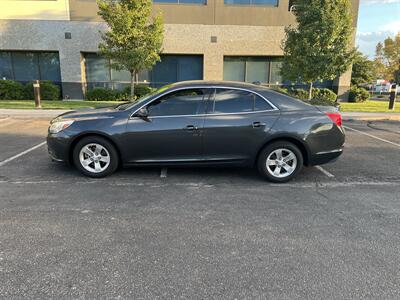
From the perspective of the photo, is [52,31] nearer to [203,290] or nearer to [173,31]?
[173,31]

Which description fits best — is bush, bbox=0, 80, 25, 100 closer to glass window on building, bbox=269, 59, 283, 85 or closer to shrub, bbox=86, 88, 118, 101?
shrub, bbox=86, 88, 118, 101

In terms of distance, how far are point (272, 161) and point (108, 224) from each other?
2775 mm

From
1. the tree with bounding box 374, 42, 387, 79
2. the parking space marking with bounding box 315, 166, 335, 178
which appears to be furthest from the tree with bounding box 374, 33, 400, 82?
the parking space marking with bounding box 315, 166, 335, 178

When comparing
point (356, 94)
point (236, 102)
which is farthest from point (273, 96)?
point (356, 94)

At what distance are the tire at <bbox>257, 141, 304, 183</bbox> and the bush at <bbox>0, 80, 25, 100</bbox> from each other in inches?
652

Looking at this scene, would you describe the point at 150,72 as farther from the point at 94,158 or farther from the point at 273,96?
the point at 273,96

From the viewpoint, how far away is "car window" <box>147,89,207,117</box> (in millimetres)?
4949

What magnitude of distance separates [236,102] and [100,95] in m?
13.6

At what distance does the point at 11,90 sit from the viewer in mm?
16891

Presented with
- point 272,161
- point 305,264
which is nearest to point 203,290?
point 305,264

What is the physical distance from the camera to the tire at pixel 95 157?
16.2 feet

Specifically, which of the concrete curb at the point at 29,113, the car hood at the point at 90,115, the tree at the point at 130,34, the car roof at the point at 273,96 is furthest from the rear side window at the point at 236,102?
the tree at the point at 130,34

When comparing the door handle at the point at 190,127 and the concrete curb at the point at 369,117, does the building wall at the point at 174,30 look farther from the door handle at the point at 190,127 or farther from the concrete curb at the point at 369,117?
the door handle at the point at 190,127

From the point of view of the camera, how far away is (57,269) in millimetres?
2736
